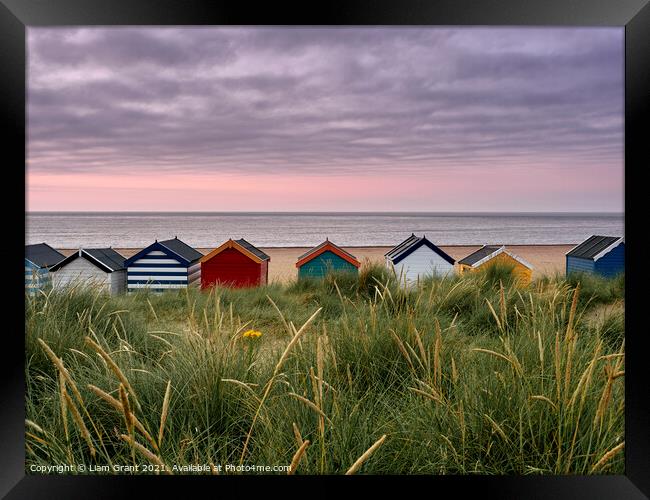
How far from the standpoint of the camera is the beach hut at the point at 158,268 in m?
3.39

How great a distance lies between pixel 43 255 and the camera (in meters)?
3.18

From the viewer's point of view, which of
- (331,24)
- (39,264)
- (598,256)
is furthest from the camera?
(598,256)

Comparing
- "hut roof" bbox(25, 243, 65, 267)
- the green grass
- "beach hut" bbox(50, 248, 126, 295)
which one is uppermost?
"hut roof" bbox(25, 243, 65, 267)

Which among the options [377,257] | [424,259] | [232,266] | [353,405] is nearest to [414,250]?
[424,259]

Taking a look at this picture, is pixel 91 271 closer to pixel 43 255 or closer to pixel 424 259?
pixel 43 255

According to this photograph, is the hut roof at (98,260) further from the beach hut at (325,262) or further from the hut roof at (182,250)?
the beach hut at (325,262)

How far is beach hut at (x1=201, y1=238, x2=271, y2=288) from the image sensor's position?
3.63m

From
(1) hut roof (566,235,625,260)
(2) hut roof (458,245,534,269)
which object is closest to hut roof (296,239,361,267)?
(2) hut roof (458,245,534,269)

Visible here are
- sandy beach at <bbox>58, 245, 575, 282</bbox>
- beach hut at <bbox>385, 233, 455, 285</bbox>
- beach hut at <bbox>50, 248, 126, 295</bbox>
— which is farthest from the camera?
sandy beach at <bbox>58, 245, 575, 282</bbox>

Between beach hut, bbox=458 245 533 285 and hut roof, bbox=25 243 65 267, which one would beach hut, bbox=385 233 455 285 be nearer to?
beach hut, bbox=458 245 533 285

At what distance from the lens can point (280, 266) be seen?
431cm

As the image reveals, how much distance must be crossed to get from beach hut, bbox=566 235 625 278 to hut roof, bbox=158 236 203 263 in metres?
2.88

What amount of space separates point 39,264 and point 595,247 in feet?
12.8

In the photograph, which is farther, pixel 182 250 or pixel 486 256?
pixel 486 256
